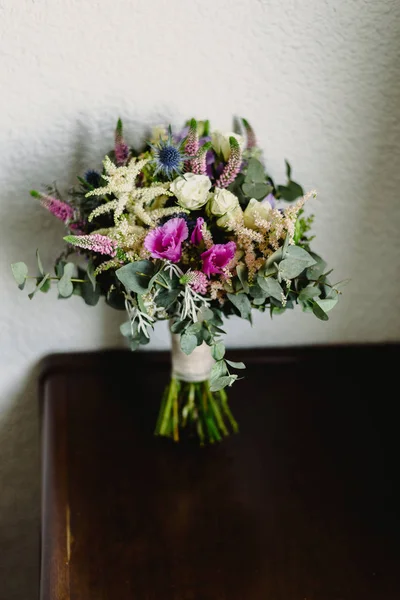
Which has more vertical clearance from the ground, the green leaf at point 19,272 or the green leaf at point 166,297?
the green leaf at point 166,297

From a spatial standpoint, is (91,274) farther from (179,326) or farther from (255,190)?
(255,190)

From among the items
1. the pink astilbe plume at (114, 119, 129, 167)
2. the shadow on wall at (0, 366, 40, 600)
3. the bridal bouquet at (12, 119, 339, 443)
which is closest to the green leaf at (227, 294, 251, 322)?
the bridal bouquet at (12, 119, 339, 443)

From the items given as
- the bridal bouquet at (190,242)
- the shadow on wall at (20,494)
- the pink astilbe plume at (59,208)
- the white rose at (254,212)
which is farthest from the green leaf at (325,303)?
the shadow on wall at (20,494)

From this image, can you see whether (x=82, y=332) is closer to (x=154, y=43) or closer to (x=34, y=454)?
(x=34, y=454)

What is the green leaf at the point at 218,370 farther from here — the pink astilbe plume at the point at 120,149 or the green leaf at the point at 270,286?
the pink astilbe plume at the point at 120,149

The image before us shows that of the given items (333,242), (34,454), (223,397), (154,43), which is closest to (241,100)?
(154,43)

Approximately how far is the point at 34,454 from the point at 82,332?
0.27 m

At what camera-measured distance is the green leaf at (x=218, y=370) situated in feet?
2.23

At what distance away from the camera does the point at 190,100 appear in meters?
0.88

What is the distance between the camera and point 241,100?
893mm

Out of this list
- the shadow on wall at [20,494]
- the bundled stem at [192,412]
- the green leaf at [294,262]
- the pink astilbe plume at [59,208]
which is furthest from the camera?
the shadow on wall at [20,494]

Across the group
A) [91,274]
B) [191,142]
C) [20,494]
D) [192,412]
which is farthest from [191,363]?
[20,494]

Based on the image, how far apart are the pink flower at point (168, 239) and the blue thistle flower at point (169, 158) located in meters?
0.06

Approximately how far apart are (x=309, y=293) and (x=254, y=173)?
0.17m
